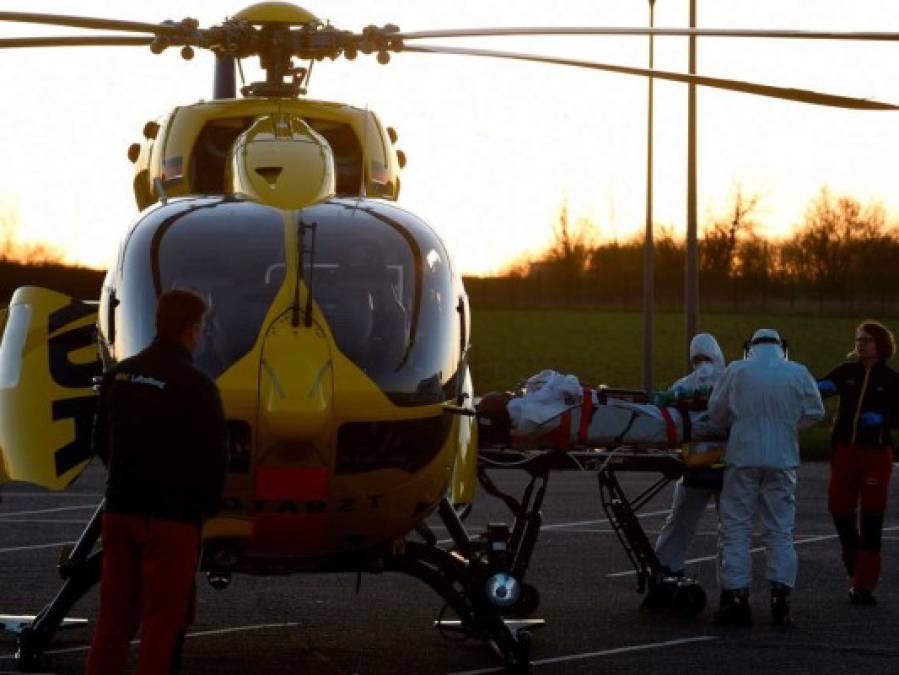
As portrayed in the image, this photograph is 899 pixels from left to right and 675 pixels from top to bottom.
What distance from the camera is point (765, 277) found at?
301ft

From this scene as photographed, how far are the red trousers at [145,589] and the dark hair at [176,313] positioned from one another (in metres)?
0.77

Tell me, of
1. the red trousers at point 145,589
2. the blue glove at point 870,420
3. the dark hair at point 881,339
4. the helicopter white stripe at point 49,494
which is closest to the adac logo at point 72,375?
the red trousers at point 145,589

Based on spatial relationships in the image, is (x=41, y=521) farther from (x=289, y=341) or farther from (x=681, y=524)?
(x=289, y=341)

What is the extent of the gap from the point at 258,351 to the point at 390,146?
9.93 feet

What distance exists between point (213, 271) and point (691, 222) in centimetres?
2060

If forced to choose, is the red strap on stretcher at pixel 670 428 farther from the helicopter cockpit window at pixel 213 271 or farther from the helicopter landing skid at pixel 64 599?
the helicopter landing skid at pixel 64 599

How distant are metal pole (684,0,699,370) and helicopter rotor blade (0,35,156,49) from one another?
18265 millimetres

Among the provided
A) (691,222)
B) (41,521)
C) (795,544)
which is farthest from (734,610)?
(691,222)

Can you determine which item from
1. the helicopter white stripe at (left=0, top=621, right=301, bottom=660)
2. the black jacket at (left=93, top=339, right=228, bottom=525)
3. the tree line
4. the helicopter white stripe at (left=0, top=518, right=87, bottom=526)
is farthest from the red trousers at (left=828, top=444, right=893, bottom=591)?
the tree line

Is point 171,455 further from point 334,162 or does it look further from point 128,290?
point 334,162

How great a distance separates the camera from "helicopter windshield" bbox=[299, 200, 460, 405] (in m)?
9.29

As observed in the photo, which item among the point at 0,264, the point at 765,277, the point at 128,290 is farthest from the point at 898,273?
Result: the point at 128,290

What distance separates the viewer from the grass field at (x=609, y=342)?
5866cm

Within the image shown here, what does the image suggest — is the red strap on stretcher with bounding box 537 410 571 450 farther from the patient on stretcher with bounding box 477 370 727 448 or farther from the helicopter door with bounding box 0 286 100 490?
the helicopter door with bounding box 0 286 100 490
